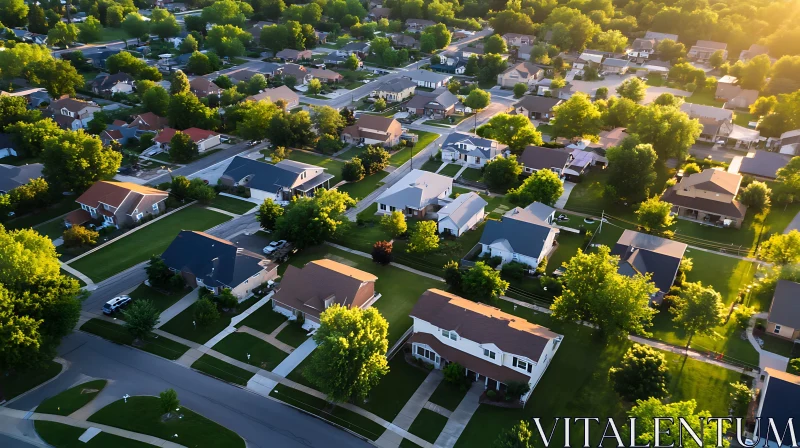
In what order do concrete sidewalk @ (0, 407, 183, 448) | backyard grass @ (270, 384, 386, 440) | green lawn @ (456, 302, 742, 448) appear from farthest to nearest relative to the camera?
1. green lawn @ (456, 302, 742, 448)
2. backyard grass @ (270, 384, 386, 440)
3. concrete sidewalk @ (0, 407, 183, 448)

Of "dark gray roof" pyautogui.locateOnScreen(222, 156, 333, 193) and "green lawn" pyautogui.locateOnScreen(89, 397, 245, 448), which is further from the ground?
"dark gray roof" pyautogui.locateOnScreen(222, 156, 333, 193)

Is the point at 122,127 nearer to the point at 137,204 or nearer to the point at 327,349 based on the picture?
the point at 137,204

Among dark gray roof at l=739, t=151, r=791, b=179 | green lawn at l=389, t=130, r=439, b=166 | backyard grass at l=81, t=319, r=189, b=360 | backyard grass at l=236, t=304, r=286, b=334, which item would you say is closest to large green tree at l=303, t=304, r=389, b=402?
backyard grass at l=236, t=304, r=286, b=334

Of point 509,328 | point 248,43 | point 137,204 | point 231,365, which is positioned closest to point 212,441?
point 231,365

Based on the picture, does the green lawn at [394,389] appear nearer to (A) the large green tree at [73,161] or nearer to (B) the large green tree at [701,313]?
(B) the large green tree at [701,313]

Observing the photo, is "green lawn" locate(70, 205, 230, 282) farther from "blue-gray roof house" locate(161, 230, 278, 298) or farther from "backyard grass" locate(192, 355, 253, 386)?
"backyard grass" locate(192, 355, 253, 386)

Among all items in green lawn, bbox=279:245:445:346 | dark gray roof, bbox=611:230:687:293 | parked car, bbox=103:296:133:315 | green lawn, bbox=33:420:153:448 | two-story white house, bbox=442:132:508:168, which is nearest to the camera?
green lawn, bbox=33:420:153:448
